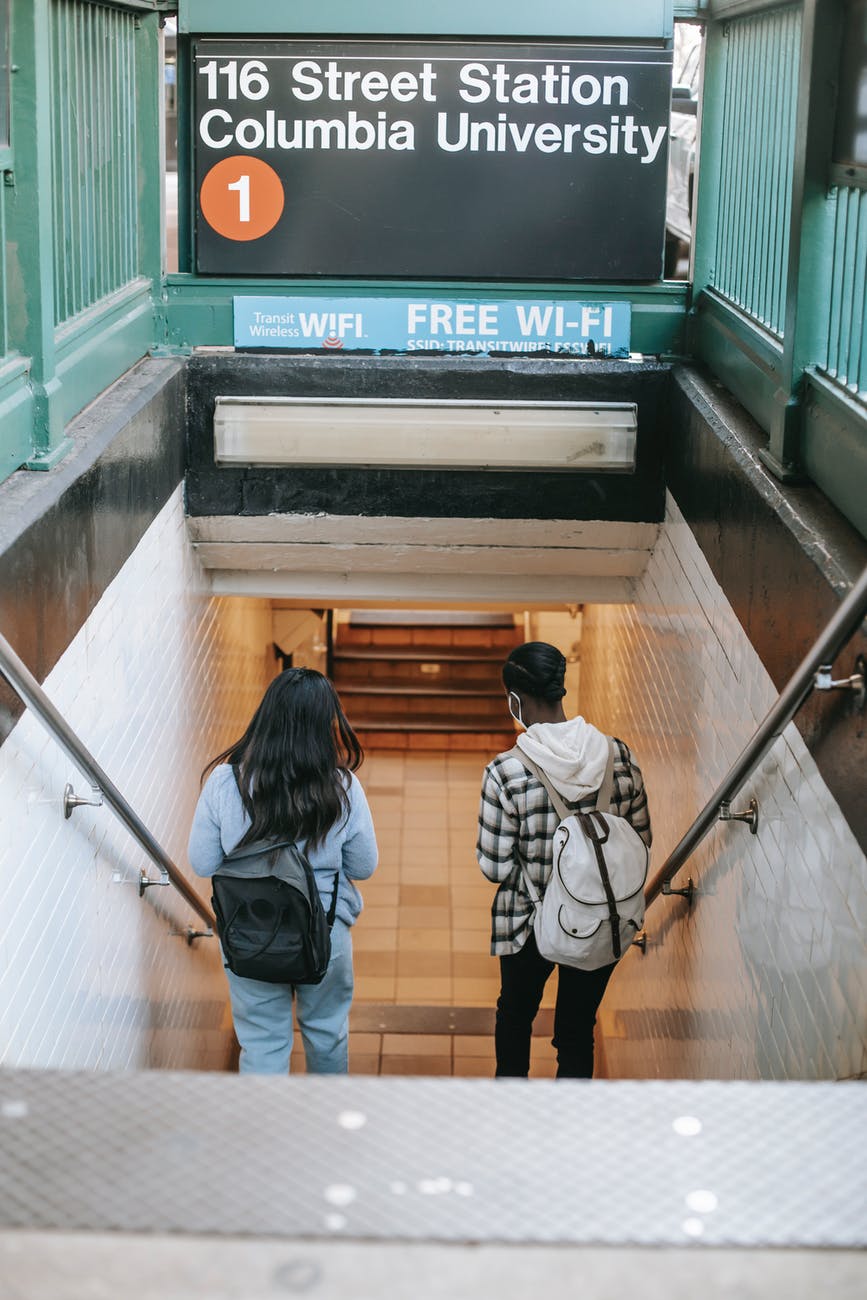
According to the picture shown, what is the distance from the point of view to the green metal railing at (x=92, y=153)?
367 cm

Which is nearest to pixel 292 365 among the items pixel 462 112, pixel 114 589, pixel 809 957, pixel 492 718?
pixel 462 112

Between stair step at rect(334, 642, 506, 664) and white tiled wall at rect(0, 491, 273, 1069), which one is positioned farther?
stair step at rect(334, 642, 506, 664)

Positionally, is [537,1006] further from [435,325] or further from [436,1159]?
[436,1159]

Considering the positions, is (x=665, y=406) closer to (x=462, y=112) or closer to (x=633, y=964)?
(x=462, y=112)

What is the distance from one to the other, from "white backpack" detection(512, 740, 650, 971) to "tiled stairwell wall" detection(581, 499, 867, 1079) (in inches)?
9.1

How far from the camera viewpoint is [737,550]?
3334 millimetres

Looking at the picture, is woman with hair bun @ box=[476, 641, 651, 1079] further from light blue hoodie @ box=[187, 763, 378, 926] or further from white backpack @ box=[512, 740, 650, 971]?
light blue hoodie @ box=[187, 763, 378, 926]

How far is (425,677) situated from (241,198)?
21.8 feet

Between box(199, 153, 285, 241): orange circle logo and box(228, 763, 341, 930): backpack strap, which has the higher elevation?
box(199, 153, 285, 241): orange circle logo

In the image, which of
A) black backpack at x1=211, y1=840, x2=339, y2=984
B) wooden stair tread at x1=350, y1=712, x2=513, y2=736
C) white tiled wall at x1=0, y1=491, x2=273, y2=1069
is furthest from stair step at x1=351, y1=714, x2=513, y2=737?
black backpack at x1=211, y1=840, x2=339, y2=984

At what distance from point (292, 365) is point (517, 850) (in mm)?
2016

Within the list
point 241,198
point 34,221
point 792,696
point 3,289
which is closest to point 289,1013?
point 792,696

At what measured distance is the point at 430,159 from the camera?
4.59 metres

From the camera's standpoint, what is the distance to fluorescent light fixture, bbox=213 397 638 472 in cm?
470
